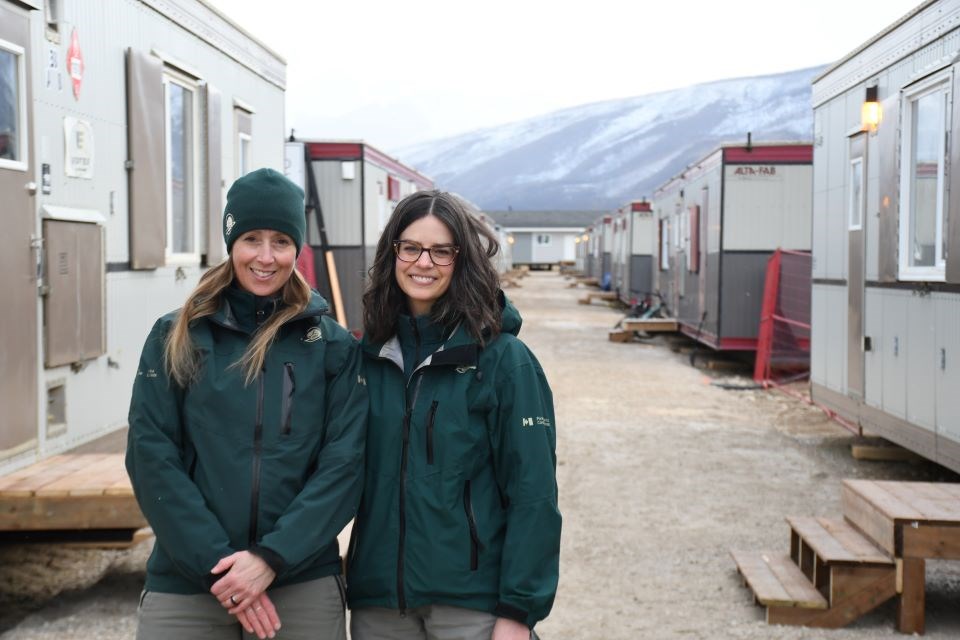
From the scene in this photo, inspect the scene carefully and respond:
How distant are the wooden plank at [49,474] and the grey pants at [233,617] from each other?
2.30 metres

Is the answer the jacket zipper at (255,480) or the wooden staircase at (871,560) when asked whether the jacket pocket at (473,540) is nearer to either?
the jacket zipper at (255,480)

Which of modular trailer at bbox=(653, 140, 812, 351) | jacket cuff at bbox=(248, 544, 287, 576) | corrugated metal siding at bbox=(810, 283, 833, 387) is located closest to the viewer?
jacket cuff at bbox=(248, 544, 287, 576)

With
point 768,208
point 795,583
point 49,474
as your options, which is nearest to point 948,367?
point 795,583

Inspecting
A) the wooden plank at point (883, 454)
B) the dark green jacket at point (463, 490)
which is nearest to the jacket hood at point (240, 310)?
the dark green jacket at point (463, 490)

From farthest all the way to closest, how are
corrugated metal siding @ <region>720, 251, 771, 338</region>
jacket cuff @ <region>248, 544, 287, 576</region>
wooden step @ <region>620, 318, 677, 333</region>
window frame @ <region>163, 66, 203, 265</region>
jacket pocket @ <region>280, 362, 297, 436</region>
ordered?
wooden step @ <region>620, 318, 677, 333</region>, corrugated metal siding @ <region>720, 251, 771, 338</region>, window frame @ <region>163, 66, 203, 265</region>, jacket pocket @ <region>280, 362, 297, 436</region>, jacket cuff @ <region>248, 544, 287, 576</region>

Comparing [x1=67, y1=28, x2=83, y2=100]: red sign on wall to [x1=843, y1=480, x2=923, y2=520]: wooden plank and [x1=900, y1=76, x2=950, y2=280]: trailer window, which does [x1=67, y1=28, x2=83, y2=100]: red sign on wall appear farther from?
[x1=900, y1=76, x2=950, y2=280]: trailer window

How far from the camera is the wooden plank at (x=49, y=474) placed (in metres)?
4.36

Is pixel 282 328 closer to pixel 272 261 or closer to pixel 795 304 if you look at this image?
pixel 272 261

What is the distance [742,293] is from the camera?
43.1 feet

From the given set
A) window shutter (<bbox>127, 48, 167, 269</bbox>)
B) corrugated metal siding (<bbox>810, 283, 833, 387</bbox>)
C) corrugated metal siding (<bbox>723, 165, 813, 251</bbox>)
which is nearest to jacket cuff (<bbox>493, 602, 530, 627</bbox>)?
window shutter (<bbox>127, 48, 167, 269</bbox>)

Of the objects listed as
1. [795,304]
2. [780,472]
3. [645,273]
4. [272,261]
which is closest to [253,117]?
[780,472]

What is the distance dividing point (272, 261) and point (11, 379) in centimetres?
244

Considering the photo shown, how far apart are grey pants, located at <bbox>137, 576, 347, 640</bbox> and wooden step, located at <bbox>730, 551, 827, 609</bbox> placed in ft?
9.15

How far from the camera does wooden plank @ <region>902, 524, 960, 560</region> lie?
4344mm
